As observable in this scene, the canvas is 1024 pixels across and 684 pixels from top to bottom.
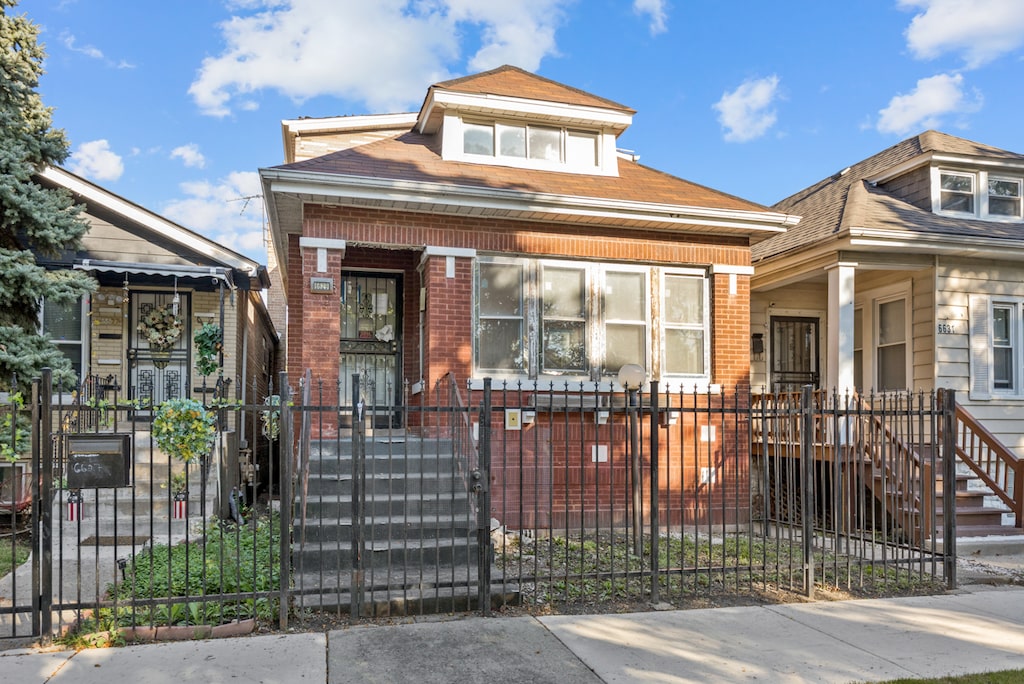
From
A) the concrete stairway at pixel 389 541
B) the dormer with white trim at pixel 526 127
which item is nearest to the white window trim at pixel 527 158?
the dormer with white trim at pixel 526 127

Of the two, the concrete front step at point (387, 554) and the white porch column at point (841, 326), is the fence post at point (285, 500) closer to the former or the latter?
the concrete front step at point (387, 554)

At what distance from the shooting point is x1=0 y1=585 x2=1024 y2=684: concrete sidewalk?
4938 millimetres

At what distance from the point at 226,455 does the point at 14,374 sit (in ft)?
8.99

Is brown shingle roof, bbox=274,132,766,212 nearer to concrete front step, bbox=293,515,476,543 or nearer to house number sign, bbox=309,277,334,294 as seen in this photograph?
house number sign, bbox=309,277,334,294

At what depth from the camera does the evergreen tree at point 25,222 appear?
9.49 meters

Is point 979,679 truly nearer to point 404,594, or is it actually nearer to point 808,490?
point 808,490

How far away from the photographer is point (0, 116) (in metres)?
9.54

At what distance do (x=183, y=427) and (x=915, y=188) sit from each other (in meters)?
12.6

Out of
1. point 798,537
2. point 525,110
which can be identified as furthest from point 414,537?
point 525,110

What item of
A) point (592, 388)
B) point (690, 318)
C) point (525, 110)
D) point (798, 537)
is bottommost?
point (798, 537)

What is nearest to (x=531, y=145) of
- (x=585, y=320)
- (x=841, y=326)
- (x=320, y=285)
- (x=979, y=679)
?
(x=585, y=320)

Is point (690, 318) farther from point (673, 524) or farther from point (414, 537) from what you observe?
point (414, 537)

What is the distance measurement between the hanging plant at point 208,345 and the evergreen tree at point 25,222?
1.89m

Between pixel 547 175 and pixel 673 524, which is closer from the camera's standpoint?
pixel 673 524
